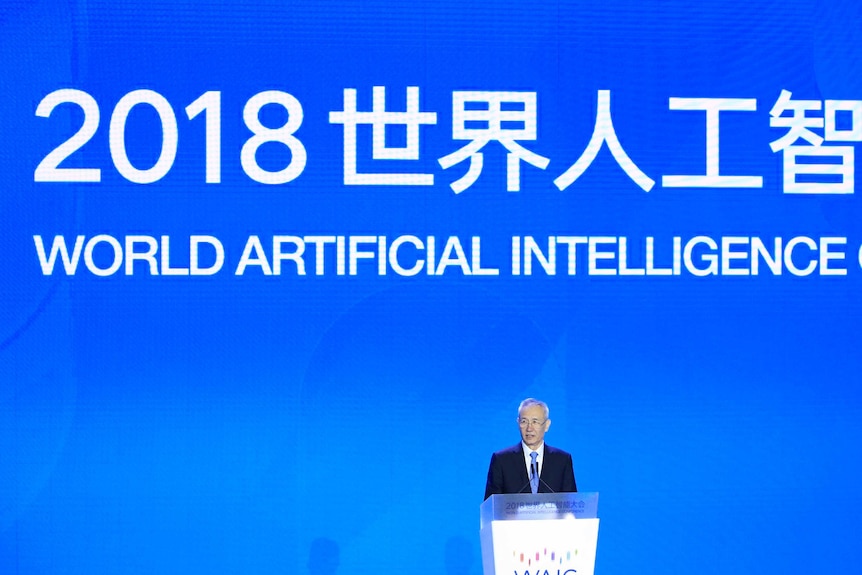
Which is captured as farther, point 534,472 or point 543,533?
point 534,472

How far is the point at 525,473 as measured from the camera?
143 inches

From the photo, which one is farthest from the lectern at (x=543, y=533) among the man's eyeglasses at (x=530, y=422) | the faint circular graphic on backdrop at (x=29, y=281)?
the faint circular graphic on backdrop at (x=29, y=281)

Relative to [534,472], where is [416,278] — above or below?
above

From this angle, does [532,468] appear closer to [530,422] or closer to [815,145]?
[530,422]

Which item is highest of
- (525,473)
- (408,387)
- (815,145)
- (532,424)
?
(815,145)

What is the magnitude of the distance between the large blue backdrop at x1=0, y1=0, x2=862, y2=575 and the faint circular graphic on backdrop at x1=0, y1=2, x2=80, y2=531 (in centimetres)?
1

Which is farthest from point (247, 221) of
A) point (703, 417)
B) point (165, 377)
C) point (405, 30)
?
point (703, 417)

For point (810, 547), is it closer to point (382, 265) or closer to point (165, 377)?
point (382, 265)

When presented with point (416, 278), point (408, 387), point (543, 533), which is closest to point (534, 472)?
point (543, 533)

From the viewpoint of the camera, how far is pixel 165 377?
4324mm

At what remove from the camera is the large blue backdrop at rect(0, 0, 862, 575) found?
4297 millimetres

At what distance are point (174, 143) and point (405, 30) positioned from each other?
1018mm

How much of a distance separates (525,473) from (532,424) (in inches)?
7.0

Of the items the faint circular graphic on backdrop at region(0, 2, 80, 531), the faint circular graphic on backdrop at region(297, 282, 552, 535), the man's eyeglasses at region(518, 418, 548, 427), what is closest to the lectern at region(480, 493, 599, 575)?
the man's eyeglasses at region(518, 418, 548, 427)
